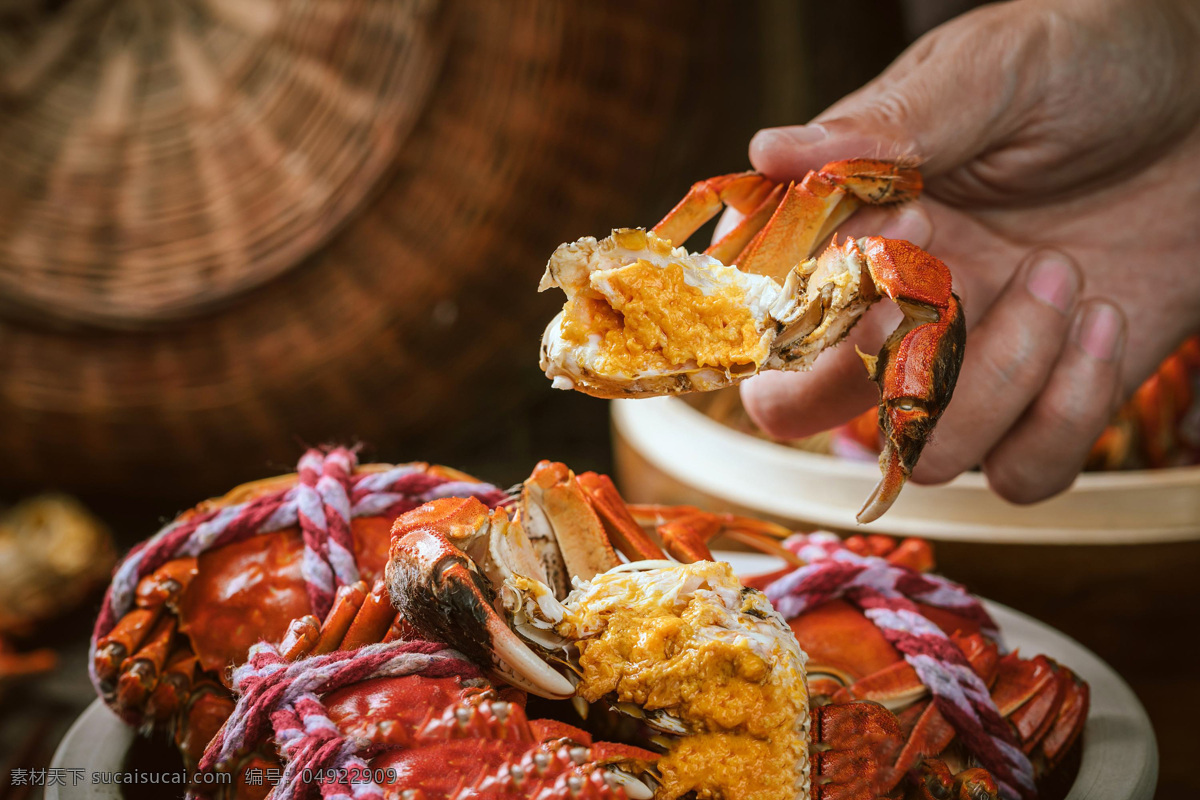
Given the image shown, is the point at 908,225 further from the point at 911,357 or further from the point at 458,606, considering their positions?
the point at 458,606

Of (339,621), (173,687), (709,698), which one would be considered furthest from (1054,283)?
(173,687)

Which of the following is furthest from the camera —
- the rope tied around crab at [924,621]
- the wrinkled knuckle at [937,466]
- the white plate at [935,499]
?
the white plate at [935,499]

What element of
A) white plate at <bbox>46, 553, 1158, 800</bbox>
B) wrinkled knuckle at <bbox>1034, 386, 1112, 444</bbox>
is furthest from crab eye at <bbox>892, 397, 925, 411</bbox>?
wrinkled knuckle at <bbox>1034, 386, 1112, 444</bbox>

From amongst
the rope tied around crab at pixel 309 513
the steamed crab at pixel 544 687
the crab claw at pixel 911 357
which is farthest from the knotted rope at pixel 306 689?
the crab claw at pixel 911 357

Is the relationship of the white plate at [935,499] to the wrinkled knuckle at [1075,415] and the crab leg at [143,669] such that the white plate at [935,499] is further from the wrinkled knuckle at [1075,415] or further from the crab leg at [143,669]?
the crab leg at [143,669]

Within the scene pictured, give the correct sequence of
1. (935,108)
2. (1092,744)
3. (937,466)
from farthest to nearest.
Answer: (937,466) < (935,108) < (1092,744)
